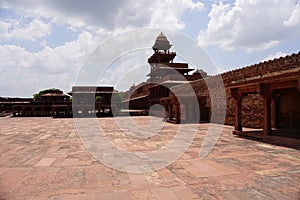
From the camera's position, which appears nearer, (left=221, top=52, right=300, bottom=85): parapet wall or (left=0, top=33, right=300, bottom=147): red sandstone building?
(left=0, top=33, right=300, bottom=147): red sandstone building

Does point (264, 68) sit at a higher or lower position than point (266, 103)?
higher

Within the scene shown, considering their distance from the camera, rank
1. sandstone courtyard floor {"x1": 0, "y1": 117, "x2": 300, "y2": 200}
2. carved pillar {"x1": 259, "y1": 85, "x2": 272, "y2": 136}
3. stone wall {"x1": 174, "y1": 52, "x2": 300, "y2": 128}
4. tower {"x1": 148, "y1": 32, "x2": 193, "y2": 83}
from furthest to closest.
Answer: tower {"x1": 148, "y1": 32, "x2": 193, "y2": 83}
stone wall {"x1": 174, "y1": 52, "x2": 300, "y2": 128}
carved pillar {"x1": 259, "y1": 85, "x2": 272, "y2": 136}
sandstone courtyard floor {"x1": 0, "y1": 117, "x2": 300, "y2": 200}

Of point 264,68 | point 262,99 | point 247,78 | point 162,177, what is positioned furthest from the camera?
point 247,78

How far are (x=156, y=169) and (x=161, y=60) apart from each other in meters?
36.2

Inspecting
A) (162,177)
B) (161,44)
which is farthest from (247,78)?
(161,44)

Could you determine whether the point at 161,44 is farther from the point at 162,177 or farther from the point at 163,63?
the point at 162,177

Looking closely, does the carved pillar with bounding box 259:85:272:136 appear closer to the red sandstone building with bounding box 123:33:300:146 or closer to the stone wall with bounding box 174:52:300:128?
the red sandstone building with bounding box 123:33:300:146

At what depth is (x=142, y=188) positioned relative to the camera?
4230mm

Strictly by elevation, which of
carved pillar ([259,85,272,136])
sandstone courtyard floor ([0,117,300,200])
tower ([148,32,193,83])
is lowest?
sandstone courtyard floor ([0,117,300,200])

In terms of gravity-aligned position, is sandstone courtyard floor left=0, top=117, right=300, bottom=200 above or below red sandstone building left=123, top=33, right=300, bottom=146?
below

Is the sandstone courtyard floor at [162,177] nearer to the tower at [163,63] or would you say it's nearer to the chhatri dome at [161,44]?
the tower at [163,63]

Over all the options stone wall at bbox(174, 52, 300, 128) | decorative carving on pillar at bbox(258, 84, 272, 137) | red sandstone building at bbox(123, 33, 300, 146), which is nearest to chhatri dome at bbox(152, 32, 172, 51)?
red sandstone building at bbox(123, 33, 300, 146)

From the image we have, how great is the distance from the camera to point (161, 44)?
4262 centimetres

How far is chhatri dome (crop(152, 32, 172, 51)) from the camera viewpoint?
1666 inches
